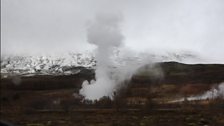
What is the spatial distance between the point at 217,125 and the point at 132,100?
122 ft

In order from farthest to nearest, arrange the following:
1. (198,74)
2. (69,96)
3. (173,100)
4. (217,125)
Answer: (198,74), (69,96), (173,100), (217,125)

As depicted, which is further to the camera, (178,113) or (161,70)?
(161,70)

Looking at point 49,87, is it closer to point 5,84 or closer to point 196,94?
point 5,84

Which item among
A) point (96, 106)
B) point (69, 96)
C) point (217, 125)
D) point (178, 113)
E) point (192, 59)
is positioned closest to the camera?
point (217, 125)

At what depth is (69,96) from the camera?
260 feet

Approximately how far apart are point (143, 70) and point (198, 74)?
16985 mm

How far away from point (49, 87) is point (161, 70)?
37.1 meters

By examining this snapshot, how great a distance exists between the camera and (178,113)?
167ft

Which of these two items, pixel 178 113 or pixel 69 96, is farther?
pixel 69 96

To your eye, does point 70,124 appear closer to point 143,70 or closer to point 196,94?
point 196,94

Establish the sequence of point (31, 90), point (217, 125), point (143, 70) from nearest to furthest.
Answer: point (217, 125) < point (31, 90) < point (143, 70)

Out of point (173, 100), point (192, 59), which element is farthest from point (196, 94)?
point (192, 59)

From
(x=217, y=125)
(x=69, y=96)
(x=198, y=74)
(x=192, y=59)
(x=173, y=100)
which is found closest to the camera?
(x=217, y=125)

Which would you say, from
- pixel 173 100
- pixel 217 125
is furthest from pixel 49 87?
pixel 217 125
